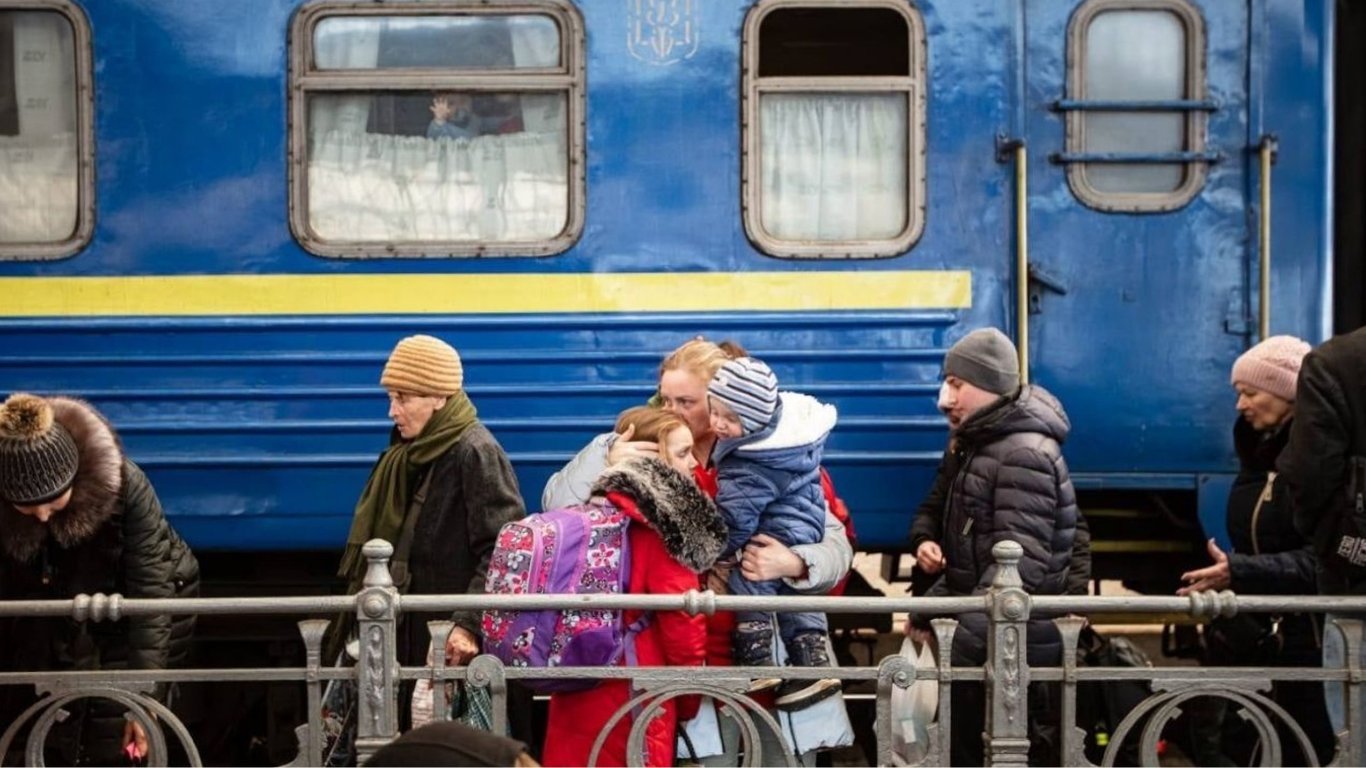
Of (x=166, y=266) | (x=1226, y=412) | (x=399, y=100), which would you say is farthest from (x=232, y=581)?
(x=1226, y=412)

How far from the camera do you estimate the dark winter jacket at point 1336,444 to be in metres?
5.16

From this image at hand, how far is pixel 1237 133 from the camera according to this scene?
272 inches

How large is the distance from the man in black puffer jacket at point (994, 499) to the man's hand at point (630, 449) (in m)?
1.14

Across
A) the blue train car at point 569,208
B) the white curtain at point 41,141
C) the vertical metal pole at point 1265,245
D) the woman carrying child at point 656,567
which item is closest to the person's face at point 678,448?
the woman carrying child at point 656,567

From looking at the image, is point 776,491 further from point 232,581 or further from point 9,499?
point 232,581

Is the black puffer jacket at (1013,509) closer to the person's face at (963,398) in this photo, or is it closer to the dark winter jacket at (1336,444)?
the person's face at (963,398)

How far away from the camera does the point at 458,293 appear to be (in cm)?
681

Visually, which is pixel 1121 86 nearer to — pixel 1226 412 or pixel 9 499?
pixel 1226 412

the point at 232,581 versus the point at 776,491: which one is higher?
the point at 776,491

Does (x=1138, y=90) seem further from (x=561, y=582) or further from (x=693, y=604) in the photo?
(x=561, y=582)

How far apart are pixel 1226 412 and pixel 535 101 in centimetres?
295

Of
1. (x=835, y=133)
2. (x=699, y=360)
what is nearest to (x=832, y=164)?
(x=835, y=133)

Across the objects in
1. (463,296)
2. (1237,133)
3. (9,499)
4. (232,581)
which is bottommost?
(232,581)

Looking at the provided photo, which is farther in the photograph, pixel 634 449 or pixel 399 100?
pixel 399 100
